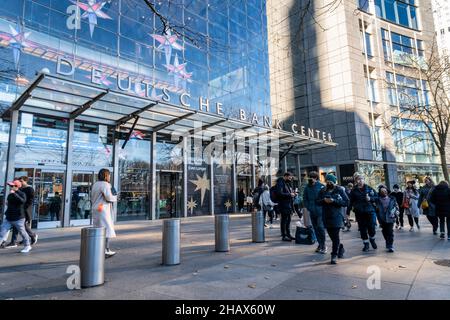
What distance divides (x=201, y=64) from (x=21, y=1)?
997 centimetres

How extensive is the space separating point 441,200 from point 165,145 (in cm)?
1302

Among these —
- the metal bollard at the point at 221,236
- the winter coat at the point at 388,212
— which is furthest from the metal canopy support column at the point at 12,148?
the winter coat at the point at 388,212

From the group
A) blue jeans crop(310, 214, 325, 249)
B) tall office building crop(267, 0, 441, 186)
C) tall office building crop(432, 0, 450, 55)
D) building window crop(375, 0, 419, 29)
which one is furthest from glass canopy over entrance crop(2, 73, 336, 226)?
building window crop(375, 0, 419, 29)

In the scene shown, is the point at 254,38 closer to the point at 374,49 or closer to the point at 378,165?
the point at 374,49

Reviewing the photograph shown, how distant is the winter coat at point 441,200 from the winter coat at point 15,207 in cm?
1161

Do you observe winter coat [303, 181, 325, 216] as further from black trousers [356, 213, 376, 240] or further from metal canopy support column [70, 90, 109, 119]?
metal canopy support column [70, 90, 109, 119]

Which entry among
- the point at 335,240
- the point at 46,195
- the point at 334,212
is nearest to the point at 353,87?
the point at 334,212

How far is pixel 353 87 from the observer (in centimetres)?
2727

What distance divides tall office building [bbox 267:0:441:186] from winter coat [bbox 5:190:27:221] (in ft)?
76.0

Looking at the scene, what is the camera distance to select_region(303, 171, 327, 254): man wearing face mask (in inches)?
272

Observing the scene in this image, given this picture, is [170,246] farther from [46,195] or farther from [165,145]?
[165,145]

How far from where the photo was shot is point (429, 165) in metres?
32.8

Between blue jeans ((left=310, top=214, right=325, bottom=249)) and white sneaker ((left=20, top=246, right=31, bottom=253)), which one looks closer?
blue jeans ((left=310, top=214, right=325, bottom=249))
